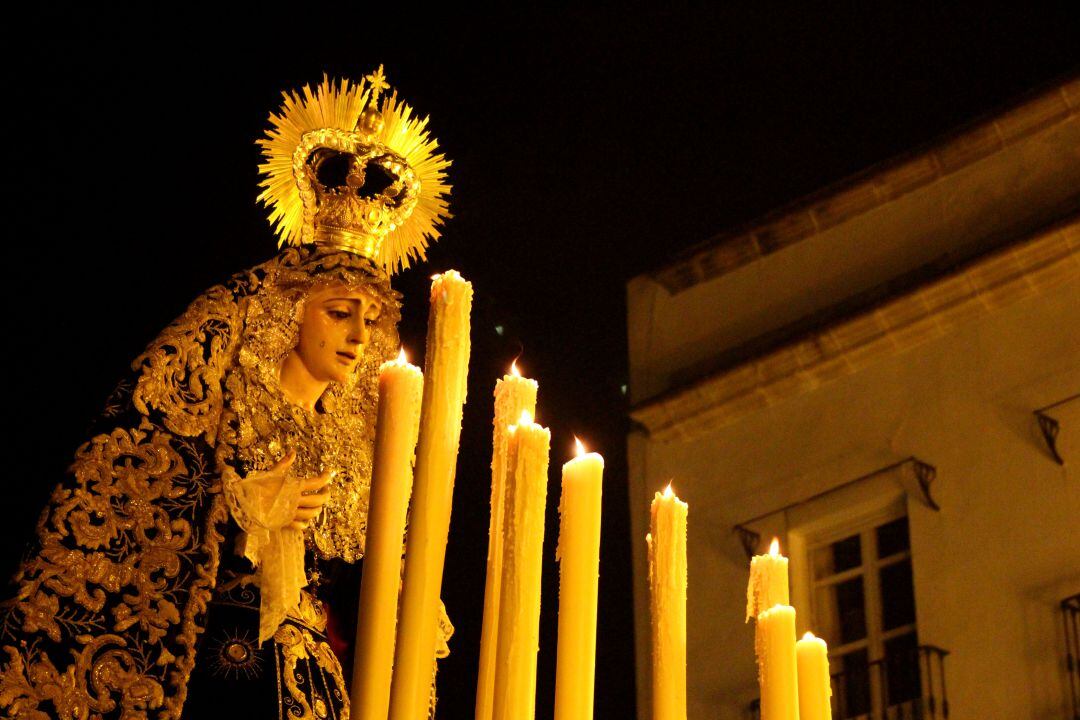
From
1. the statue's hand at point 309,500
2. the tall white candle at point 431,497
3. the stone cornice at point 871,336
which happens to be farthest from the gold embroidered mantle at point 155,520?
the stone cornice at point 871,336

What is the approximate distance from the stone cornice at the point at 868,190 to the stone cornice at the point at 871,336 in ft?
1.65

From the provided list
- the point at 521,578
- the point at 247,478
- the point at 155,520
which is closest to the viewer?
the point at 521,578

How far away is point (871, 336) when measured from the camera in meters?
8.50

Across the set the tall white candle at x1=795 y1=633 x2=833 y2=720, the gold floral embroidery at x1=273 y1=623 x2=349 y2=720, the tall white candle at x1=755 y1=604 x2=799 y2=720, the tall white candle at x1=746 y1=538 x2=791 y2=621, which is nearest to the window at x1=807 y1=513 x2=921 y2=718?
the gold floral embroidery at x1=273 y1=623 x2=349 y2=720

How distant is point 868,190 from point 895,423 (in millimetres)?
1024

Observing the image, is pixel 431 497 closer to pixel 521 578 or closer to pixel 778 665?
pixel 521 578

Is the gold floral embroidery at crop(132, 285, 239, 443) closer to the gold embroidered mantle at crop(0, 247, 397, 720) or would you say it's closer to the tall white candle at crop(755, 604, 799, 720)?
the gold embroidered mantle at crop(0, 247, 397, 720)

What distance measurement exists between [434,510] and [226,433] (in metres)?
1.36

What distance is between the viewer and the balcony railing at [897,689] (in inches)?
301

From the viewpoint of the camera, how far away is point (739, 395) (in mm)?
8867

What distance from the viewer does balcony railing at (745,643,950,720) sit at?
7.64 m

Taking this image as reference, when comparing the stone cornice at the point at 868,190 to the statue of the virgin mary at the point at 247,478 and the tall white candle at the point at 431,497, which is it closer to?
the statue of the virgin mary at the point at 247,478

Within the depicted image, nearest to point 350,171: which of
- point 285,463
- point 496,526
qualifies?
point 285,463

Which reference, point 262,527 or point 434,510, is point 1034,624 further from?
point 434,510
